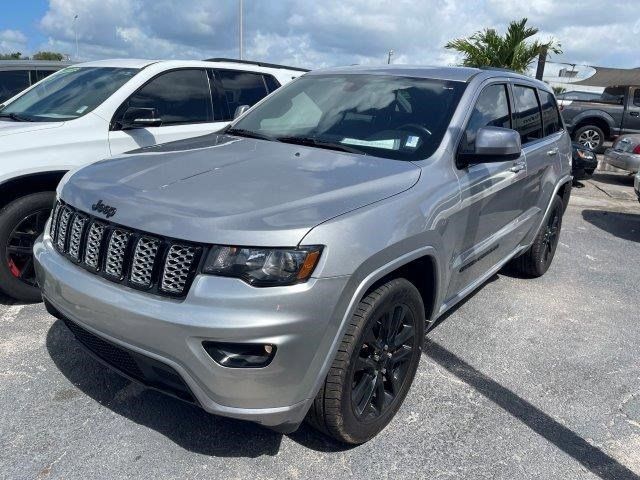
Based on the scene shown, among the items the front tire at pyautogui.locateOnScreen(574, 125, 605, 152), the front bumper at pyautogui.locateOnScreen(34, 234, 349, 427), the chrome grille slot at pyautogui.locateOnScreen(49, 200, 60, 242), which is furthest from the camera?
the front tire at pyautogui.locateOnScreen(574, 125, 605, 152)

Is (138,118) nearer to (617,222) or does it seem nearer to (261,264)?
(261,264)

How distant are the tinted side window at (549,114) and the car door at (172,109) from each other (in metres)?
2.86

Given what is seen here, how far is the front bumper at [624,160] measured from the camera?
10.1m

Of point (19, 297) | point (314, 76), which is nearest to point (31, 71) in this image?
point (19, 297)

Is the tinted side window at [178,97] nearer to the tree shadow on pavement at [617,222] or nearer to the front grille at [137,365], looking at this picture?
the front grille at [137,365]

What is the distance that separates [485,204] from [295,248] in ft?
5.71

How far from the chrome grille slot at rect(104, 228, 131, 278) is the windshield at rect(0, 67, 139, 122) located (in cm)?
238

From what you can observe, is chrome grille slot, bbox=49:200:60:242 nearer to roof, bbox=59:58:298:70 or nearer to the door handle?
roof, bbox=59:58:298:70

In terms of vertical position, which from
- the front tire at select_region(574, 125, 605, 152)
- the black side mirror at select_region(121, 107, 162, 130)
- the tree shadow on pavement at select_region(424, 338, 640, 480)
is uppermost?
the black side mirror at select_region(121, 107, 162, 130)

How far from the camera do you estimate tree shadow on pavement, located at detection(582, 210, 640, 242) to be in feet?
24.7

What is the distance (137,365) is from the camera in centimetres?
242

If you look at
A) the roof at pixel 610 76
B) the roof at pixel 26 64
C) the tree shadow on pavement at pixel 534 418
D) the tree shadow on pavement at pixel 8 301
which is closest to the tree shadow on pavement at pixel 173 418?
the tree shadow on pavement at pixel 8 301

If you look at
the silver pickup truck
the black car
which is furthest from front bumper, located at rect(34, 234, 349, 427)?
the silver pickup truck

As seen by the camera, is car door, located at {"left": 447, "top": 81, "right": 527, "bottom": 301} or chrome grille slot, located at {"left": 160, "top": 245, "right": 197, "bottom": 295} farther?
car door, located at {"left": 447, "top": 81, "right": 527, "bottom": 301}
